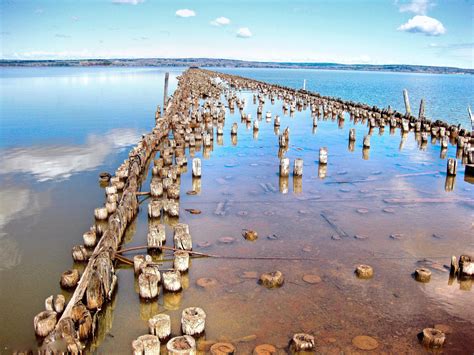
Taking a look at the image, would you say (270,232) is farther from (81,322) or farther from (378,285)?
(81,322)

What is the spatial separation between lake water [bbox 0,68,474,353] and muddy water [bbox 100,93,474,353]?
2 centimetres

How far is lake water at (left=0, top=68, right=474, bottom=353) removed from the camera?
5.58m

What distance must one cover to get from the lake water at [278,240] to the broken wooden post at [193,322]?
8.4 inches

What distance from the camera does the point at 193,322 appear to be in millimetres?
5078

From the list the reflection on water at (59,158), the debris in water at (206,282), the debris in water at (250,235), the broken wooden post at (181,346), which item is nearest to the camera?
the broken wooden post at (181,346)

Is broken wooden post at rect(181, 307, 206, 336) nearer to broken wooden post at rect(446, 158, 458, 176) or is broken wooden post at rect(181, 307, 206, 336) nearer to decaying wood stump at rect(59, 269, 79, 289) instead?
decaying wood stump at rect(59, 269, 79, 289)

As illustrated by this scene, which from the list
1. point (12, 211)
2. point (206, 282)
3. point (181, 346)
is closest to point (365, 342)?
point (181, 346)

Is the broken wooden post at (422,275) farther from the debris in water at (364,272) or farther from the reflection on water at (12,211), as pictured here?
the reflection on water at (12,211)

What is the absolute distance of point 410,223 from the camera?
28.9ft

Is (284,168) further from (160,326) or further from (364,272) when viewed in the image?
(160,326)

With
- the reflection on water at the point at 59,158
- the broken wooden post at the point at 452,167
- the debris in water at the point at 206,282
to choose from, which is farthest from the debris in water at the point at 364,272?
the reflection on water at the point at 59,158

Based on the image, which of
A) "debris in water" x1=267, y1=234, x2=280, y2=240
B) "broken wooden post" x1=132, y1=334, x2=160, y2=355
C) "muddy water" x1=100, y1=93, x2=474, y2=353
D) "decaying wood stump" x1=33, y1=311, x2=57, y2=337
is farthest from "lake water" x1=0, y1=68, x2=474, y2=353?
"broken wooden post" x1=132, y1=334, x2=160, y2=355

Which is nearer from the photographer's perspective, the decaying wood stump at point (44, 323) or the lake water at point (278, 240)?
the decaying wood stump at point (44, 323)

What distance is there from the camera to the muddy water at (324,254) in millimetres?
5512
